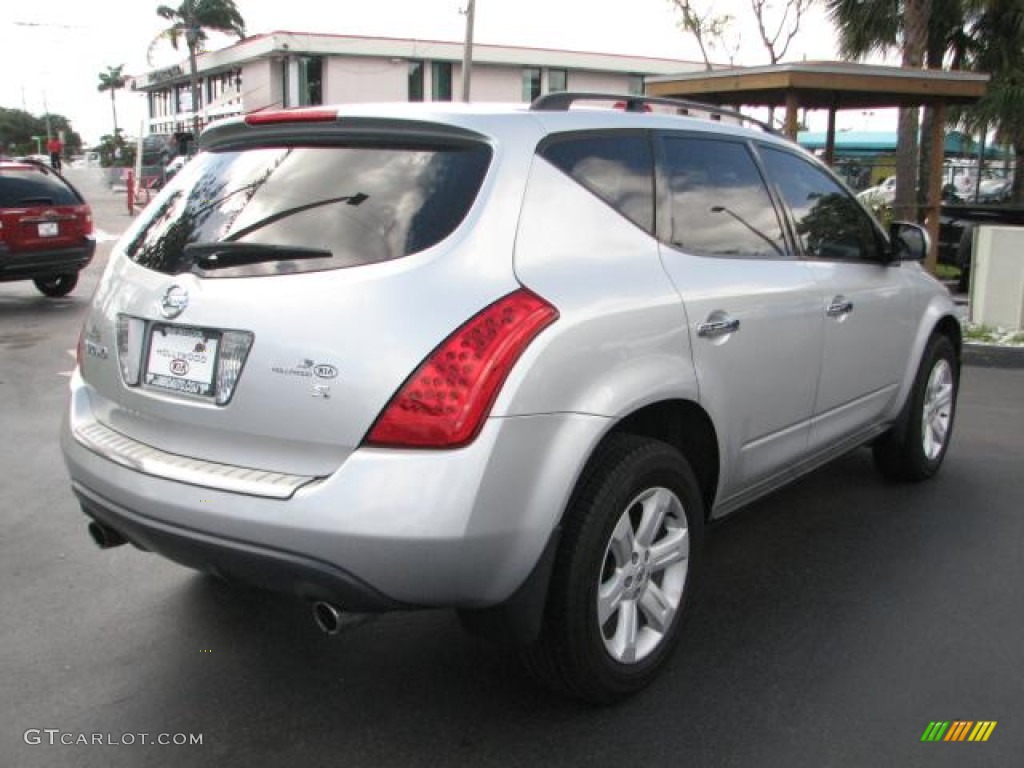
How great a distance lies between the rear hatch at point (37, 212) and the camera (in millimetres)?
11289

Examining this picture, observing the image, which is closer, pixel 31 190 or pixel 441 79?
pixel 31 190

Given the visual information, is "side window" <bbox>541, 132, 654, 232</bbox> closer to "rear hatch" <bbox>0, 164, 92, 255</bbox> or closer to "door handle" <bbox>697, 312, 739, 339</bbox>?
"door handle" <bbox>697, 312, 739, 339</bbox>

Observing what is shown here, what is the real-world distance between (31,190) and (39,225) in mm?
453

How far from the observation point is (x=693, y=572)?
3234 millimetres

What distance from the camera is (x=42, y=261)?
11.6 meters

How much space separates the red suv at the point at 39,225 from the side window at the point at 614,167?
32.8 ft

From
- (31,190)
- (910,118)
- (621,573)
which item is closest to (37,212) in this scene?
(31,190)

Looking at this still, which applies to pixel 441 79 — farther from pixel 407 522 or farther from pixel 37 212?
pixel 407 522

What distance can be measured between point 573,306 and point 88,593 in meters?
2.34

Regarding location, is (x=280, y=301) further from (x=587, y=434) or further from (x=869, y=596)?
(x=869, y=596)

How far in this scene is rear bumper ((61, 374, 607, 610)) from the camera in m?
2.43

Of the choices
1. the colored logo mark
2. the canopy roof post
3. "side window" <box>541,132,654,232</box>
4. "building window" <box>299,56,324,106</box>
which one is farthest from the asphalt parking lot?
"building window" <box>299,56,324,106</box>

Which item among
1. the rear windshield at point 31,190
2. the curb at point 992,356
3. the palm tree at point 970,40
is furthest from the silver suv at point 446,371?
the palm tree at point 970,40

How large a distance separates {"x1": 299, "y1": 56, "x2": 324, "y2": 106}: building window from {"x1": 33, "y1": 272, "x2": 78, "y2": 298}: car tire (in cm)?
3164
